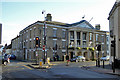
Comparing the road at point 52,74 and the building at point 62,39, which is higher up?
the building at point 62,39

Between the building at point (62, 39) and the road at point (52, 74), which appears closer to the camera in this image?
the road at point (52, 74)

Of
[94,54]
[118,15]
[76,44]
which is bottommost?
[94,54]

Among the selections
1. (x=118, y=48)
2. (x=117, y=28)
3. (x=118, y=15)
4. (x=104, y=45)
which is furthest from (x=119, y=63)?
(x=104, y=45)

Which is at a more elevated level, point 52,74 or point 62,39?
point 62,39

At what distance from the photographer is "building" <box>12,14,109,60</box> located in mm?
36375

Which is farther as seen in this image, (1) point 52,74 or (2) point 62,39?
(2) point 62,39

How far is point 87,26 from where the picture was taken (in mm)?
43625

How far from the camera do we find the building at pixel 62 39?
119 feet

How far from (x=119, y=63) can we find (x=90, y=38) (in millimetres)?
26232

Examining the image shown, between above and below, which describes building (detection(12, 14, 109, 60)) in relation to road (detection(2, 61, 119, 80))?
above

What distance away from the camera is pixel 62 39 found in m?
39.1

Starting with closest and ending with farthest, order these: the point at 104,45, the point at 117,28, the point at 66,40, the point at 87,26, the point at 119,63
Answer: the point at 119,63 < the point at 117,28 < the point at 66,40 < the point at 87,26 < the point at 104,45

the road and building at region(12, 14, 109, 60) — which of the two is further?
building at region(12, 14, 109, 60)

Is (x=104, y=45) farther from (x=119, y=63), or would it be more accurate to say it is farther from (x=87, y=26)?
(x=119, y=63)
